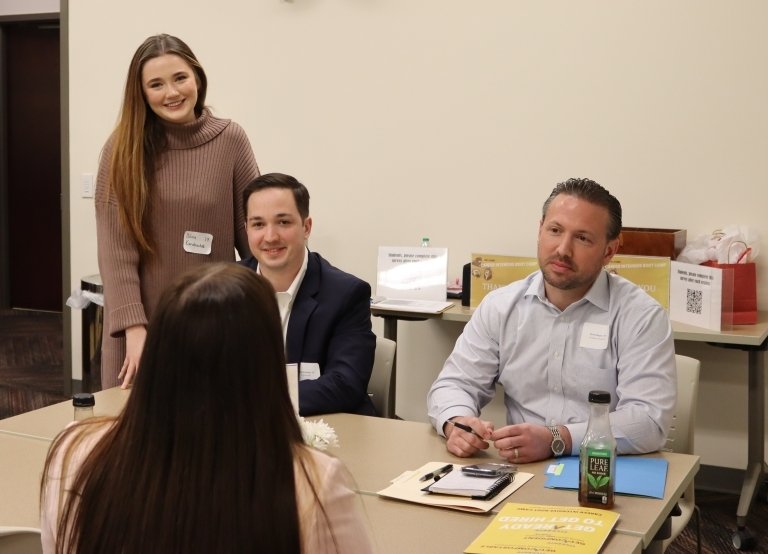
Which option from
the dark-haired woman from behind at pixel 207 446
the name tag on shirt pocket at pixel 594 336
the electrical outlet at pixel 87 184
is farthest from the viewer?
the electrical outlet at pixel 87 184

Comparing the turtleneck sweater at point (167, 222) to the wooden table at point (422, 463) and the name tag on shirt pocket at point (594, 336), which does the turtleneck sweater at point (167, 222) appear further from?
the name tag on shirt pocket at point (594, 336)

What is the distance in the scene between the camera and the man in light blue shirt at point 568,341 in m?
2.40

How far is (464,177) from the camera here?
4.50 metres

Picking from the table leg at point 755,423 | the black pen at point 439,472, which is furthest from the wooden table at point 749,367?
the black pen at point 439,472

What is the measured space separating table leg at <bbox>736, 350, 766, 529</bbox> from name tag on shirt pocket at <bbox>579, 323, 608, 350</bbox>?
1.52 m

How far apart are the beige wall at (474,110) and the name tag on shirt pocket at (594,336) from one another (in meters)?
1.74

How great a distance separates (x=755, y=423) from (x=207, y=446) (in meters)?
3.20

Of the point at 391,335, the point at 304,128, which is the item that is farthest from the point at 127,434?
the point at 304,128

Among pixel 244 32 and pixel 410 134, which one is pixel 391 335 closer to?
pixel 410 134

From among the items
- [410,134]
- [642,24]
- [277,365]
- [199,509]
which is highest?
[642,24]

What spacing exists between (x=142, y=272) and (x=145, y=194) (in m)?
0.26

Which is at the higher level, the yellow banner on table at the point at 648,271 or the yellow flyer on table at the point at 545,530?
the yellow banner on table at the point at 648,271

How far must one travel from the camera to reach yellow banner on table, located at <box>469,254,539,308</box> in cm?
398

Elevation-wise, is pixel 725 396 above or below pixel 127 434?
below
